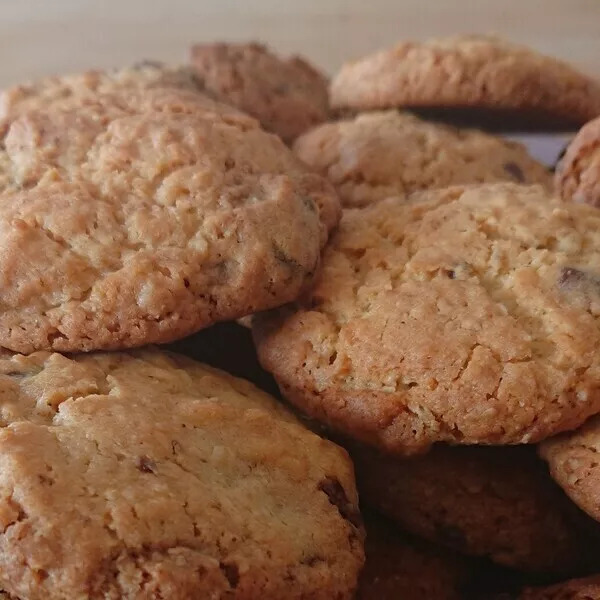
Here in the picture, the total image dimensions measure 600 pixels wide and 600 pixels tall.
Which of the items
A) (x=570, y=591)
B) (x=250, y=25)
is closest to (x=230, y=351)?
(x=570, y=591)

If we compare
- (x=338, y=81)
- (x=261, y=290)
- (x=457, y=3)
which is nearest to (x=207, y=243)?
(x=261, y=290)

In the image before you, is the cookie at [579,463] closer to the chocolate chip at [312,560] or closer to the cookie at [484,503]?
the cookie at [484,503]

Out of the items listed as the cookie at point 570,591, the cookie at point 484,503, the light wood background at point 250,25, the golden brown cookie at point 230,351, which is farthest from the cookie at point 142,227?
the light wood background at point 250,25

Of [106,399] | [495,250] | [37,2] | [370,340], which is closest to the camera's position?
[106,399]

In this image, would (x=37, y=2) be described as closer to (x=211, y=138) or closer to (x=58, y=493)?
(x=211, y=138)

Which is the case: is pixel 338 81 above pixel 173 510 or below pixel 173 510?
above
